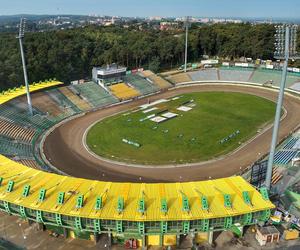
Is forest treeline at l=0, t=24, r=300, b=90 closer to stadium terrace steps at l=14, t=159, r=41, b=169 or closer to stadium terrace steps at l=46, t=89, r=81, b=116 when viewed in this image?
stadium terrace steps at l=46, t=89, r=81, b=116

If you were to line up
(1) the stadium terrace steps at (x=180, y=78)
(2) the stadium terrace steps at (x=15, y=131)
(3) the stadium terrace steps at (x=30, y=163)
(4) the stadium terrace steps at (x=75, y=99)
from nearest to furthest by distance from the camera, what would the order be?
(3) the stadium terrace steps at (x=30, y=163) → (2) the stadium terrace steps at (x=15, y=131) → (4) the stadium terrace steps at (x=75, y=99) → (1) the stadium terrace steps at (x=180, y=78)

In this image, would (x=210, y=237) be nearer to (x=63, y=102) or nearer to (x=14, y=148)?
(x=14, y=148)

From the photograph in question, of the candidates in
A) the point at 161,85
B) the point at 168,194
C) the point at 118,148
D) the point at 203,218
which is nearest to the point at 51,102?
the point at 118,148

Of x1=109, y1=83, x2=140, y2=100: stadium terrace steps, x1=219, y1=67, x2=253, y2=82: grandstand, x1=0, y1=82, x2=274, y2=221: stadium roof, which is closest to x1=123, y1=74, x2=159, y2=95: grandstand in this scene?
x1=109, y1=83, x2=140, y2=100: stadium terrace steps

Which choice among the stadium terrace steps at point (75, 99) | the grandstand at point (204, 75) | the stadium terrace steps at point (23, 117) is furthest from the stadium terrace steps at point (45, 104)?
the grandstand at point (204, 75)

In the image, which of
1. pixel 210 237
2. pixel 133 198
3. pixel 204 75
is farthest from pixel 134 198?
pixel 204 75

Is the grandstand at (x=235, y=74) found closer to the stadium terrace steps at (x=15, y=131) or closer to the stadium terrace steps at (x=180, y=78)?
the stadium terrace steps at (x=180, y=78)

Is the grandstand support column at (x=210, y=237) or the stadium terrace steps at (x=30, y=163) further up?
the grandstand support column at (x=210, y=237)
